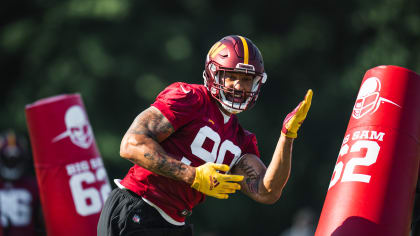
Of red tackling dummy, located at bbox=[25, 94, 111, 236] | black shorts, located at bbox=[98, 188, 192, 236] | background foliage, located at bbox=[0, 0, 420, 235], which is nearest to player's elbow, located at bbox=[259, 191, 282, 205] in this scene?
black shorts, located at bbox=[98, 188, 192, 236]

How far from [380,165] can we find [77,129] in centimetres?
271

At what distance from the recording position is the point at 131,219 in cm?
402

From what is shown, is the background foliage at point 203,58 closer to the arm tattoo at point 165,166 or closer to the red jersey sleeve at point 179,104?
the red jersey sleeve at point 179,104

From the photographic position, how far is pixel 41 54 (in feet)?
44.3

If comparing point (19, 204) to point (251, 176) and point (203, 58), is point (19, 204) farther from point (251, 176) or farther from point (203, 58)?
point (203, 58)

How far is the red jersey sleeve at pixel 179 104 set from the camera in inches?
153

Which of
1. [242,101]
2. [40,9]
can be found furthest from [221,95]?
[40,9]

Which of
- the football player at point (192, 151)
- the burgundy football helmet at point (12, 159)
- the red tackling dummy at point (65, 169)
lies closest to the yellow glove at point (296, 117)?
the football player at point (192, 151)

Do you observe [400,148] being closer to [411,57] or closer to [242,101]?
[242,101]

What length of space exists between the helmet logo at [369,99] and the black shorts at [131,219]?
1524 millimetres

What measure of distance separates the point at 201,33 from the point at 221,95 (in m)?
9.76

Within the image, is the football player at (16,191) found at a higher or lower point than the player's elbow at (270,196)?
lower

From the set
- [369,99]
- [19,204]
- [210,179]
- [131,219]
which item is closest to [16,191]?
[19,204]

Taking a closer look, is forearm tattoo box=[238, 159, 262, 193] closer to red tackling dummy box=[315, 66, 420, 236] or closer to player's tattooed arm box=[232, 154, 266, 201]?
player's tattooed arm box=[232, 154, 266, 201]
